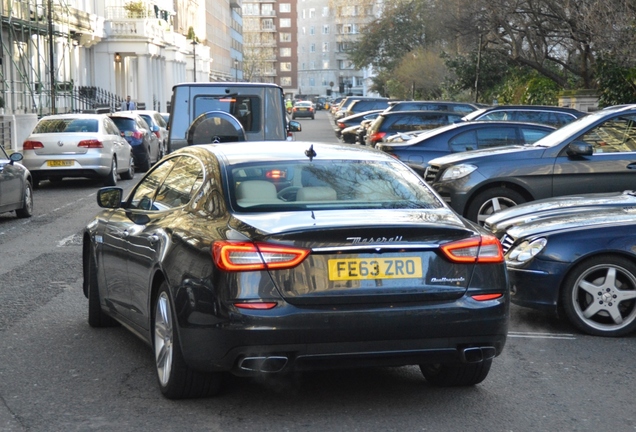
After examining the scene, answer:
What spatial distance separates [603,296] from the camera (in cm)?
792

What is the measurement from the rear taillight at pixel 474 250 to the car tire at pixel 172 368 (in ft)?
4.60

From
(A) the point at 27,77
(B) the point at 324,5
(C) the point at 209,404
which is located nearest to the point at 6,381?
(C) the point at 209,404

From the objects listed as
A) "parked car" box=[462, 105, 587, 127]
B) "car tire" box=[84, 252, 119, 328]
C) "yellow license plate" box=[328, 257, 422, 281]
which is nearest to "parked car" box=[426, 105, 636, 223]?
"car tire" box=[84, 252, 119, 328]

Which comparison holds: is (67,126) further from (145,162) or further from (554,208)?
(554,208)

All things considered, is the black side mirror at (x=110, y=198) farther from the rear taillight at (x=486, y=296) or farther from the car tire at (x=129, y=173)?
the car tire at (x=129, y=173)

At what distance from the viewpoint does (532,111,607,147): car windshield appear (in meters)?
12.8

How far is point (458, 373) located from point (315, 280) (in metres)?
1.31

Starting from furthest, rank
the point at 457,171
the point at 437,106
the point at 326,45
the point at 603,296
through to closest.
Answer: the point at 326,45, the point at 437,106, the point at 457,171, the point at 603,296

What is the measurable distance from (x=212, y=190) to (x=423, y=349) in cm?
147

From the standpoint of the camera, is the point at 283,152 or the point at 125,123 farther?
the point at 125,123

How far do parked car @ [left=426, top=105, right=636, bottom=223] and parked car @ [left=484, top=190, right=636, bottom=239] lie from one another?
2864 mm

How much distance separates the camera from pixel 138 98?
71.2 m

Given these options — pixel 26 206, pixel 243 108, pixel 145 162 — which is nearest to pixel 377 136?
pixel 145 162

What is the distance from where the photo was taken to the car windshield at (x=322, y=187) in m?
5.89
